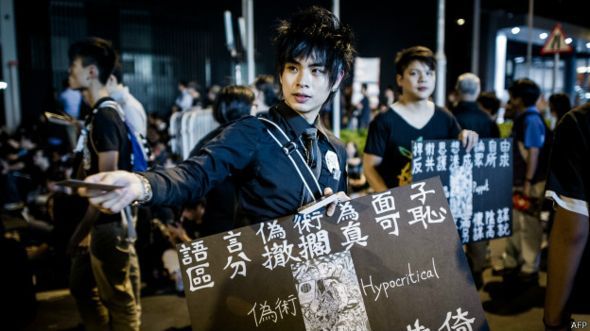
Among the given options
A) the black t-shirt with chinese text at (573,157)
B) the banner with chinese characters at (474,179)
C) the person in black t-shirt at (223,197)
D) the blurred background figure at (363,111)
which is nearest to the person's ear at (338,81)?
the black t-shirt with chinese text at (573,157)

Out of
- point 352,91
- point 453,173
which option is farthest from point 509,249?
point 352,91

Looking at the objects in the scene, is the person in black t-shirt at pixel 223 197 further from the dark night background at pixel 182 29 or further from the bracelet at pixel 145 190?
the dark night background at pixel 182 29

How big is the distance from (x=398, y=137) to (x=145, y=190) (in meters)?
2.38

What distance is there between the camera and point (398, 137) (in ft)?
11.5

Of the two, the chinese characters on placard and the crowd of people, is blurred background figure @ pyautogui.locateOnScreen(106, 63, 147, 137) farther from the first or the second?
the chinese characters on placard

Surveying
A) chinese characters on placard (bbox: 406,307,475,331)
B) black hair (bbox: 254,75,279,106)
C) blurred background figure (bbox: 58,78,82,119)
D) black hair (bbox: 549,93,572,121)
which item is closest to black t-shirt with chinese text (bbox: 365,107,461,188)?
chinese characters on placard (bbox: 406,307,475,331)

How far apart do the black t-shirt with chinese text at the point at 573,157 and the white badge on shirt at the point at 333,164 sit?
2.67 feet

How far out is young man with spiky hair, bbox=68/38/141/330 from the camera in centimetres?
297

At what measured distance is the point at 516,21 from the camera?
59.1 feet

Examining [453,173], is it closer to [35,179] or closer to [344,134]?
[35,179]

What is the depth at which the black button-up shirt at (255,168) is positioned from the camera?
1.71 metres

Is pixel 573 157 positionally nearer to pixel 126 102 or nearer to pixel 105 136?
pixel 105 136

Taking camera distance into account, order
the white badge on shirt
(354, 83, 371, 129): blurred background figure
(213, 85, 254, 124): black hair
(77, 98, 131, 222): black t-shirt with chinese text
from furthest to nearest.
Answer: (354, 83, 371, 129): blurred background figure
(213, 85, 254, 124): black hair
(77, 98, 131, 222): black t-shirt with chinese text
the white badge on shirt

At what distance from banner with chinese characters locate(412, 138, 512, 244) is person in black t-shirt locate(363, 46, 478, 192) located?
0.99 feet
